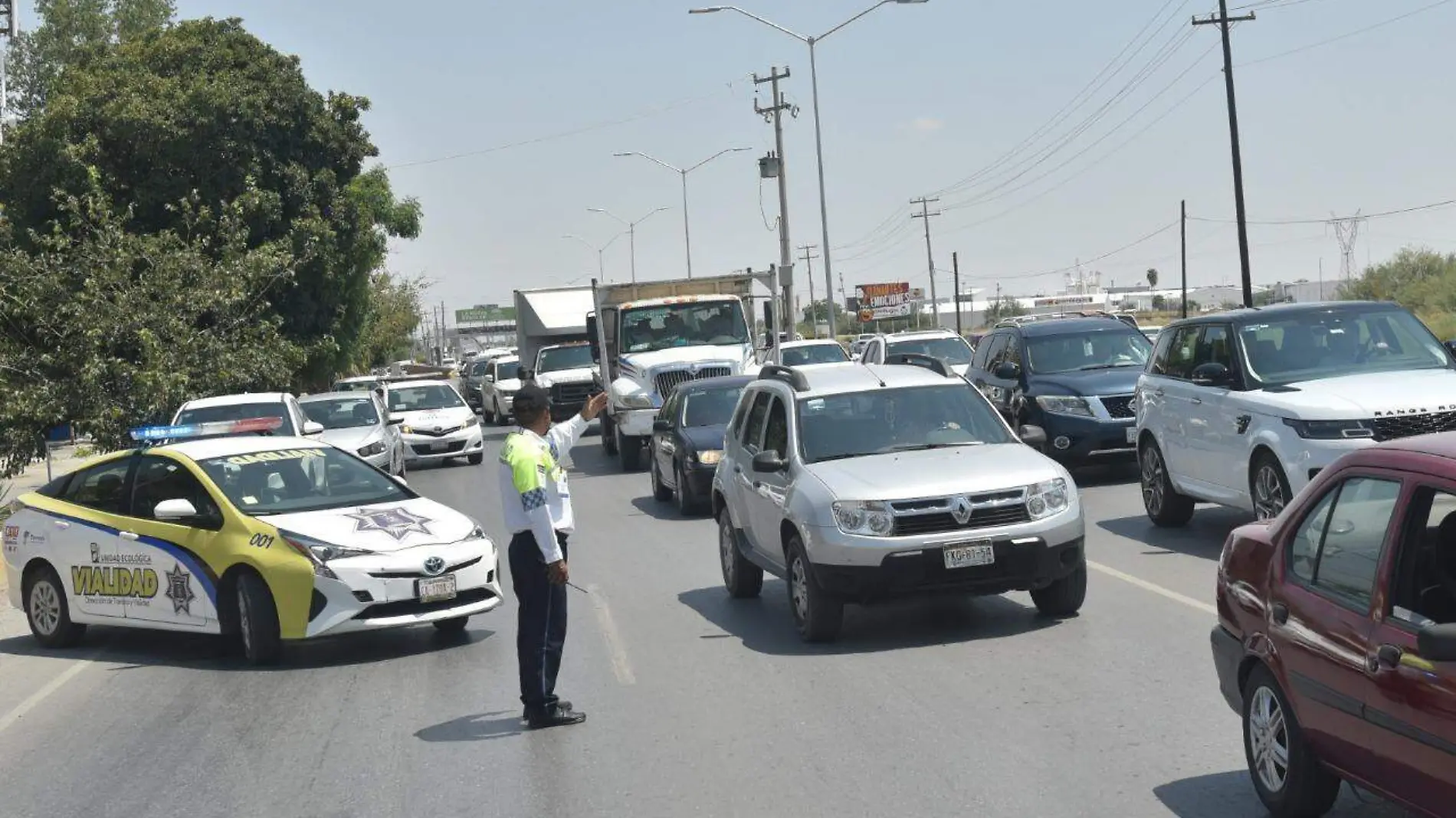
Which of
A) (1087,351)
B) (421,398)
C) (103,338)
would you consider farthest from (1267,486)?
(421,398)

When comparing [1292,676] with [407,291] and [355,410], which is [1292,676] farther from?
[407,291]

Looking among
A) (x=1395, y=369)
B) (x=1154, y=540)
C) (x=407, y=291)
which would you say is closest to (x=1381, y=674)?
(x=1395, y=369)

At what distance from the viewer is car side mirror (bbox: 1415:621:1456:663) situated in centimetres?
462

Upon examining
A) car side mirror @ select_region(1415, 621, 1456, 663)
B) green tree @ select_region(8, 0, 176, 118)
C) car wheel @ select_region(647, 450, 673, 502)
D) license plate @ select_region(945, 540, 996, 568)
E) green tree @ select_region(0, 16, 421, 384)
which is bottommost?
car wheel @ select_region(647, 450, 673, 502)

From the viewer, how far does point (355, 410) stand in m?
27.0

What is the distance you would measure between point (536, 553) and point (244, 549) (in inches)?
133

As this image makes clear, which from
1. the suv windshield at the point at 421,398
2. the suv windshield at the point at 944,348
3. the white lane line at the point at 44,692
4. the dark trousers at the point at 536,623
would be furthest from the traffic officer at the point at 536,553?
the suv windshield at the point at 421,398

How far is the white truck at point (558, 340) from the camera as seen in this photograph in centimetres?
3719

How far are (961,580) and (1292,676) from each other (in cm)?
435

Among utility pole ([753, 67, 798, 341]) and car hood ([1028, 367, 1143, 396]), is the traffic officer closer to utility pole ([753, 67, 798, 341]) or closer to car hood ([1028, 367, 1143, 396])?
car hood ([1028, 367, 1143, 396])

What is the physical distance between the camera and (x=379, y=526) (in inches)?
448

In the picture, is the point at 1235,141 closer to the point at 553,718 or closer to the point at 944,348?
the point at 944,348

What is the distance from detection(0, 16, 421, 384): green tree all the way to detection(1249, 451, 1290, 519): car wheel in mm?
21687

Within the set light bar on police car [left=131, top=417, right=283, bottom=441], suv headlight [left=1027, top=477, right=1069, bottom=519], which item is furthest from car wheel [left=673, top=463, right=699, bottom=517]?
suv headlight [left=1027, top=477, right=1069, bottom=519]
